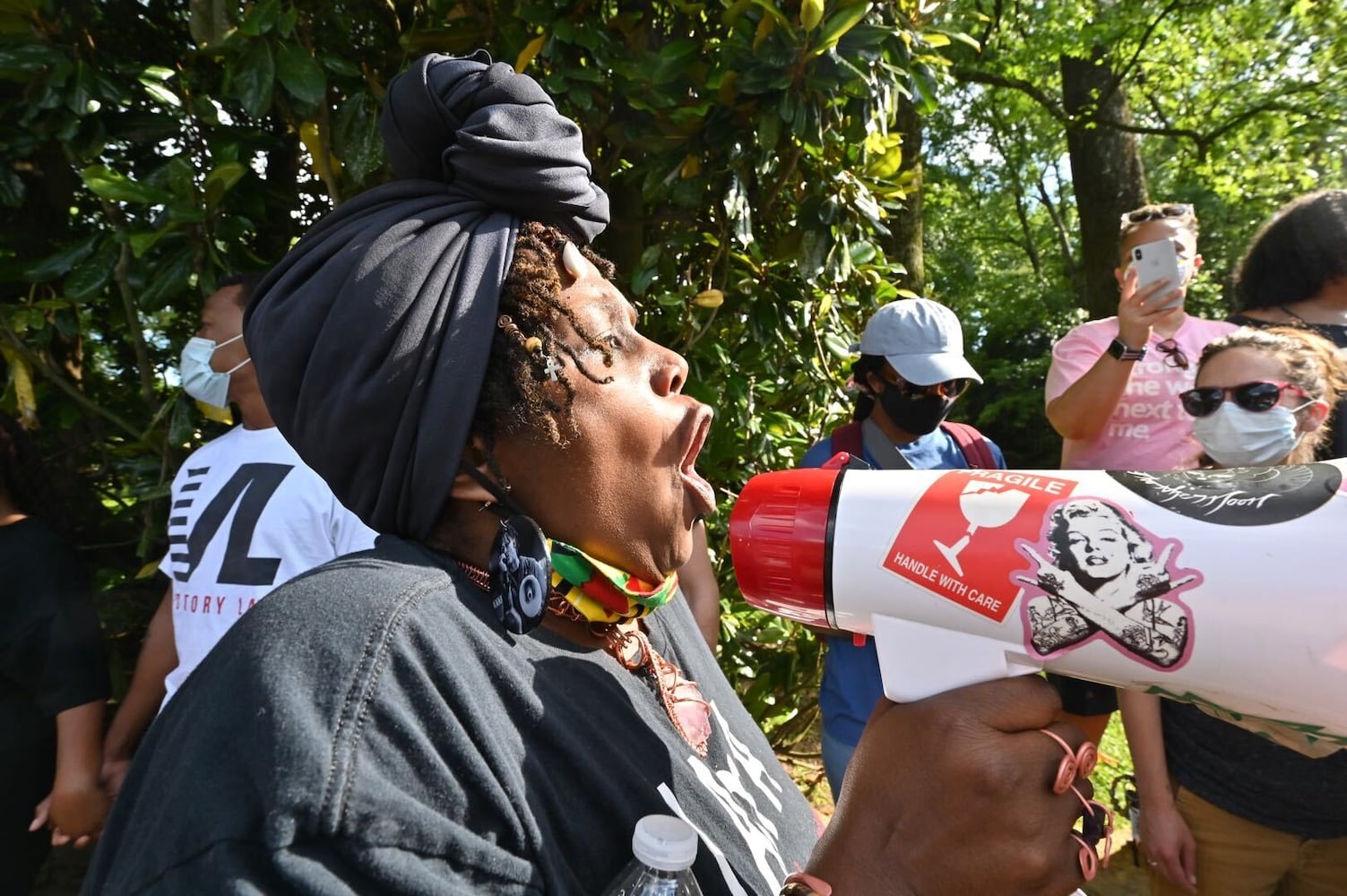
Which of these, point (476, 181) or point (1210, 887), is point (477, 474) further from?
point (1210, 887)

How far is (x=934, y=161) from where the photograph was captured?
15.1 meters

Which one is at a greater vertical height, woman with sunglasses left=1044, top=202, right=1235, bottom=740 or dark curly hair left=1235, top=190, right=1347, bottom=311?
dark curly hair left=1235, top=190, right=1347, bottom=311

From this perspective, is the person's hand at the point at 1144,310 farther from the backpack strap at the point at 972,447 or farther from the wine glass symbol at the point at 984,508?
the wine glass symbol at the point at 984,508

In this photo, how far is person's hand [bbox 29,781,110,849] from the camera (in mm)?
2494

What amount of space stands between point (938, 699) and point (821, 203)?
2.43 metres

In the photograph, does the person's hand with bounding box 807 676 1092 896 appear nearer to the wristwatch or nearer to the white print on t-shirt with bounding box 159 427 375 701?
the white print on t-shirt with bounding box 159 427 375 701

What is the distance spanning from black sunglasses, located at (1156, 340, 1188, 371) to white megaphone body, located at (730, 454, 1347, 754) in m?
2.09

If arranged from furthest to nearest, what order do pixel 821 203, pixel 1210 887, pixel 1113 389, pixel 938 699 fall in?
pixel 821 203
pixel 1113 389
pixel 1210 887
pixel 938 699

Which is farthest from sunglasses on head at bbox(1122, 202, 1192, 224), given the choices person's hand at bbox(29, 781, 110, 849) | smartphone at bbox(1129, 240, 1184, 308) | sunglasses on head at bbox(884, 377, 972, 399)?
person's hand at bbox(29, 781, 110, 849)

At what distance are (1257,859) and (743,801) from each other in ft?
6.22

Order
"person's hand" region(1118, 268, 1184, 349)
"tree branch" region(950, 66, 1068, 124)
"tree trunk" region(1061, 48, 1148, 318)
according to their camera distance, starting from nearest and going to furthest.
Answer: "person's hand" region(1118, 268, 1184, 349) < "tree trunk" region(1061, 48, 1148, 318) < "tree branch" region(950, 66, 1068, 124)

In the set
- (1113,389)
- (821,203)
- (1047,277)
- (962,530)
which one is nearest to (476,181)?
(962,530)

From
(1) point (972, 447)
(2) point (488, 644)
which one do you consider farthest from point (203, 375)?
(1) point (972, 447)

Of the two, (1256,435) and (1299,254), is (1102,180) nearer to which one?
(1299,254)
